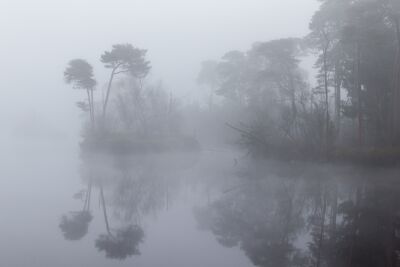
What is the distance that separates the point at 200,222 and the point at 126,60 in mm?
27879

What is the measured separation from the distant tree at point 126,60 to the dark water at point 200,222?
64.4 feet

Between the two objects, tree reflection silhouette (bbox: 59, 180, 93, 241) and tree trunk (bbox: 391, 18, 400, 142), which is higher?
tree trunk (bbox: 391, 18, 400, 142)

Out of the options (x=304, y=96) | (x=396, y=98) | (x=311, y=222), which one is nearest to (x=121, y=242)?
(x=311, y=222)

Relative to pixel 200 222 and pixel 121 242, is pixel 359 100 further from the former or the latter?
pixel 121 242

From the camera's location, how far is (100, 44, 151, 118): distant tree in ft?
115

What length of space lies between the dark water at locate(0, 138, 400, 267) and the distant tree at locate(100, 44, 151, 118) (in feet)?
64.4

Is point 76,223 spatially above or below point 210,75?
below

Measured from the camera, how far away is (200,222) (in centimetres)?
970

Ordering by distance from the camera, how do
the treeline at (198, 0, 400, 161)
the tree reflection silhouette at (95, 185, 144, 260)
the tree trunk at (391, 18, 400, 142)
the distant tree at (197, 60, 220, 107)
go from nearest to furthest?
the tree reflection silhouette at (95, 185, 144, 260)
the tree trunk at (391, 18, 400, 142)
the treeline at (198, 0, 400, 161)
the distant tree at (197, 60, 220, 107)

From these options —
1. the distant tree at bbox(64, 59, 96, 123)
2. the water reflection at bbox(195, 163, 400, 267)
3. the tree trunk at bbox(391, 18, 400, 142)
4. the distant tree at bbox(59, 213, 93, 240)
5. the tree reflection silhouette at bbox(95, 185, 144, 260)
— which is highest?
the distant tree at bbox(64, 59, 96, 123)

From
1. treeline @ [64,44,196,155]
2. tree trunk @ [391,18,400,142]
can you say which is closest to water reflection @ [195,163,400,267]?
tree trunk @ [391,18,400,142]

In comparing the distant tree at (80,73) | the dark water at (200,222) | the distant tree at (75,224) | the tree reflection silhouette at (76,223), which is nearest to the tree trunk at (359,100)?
the dark water at (200,222)

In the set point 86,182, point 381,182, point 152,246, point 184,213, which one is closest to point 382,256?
point 152,246

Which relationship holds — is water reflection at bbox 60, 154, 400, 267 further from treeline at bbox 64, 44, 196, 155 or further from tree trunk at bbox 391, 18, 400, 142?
treeline at bbox 64, 44, 196, 155
